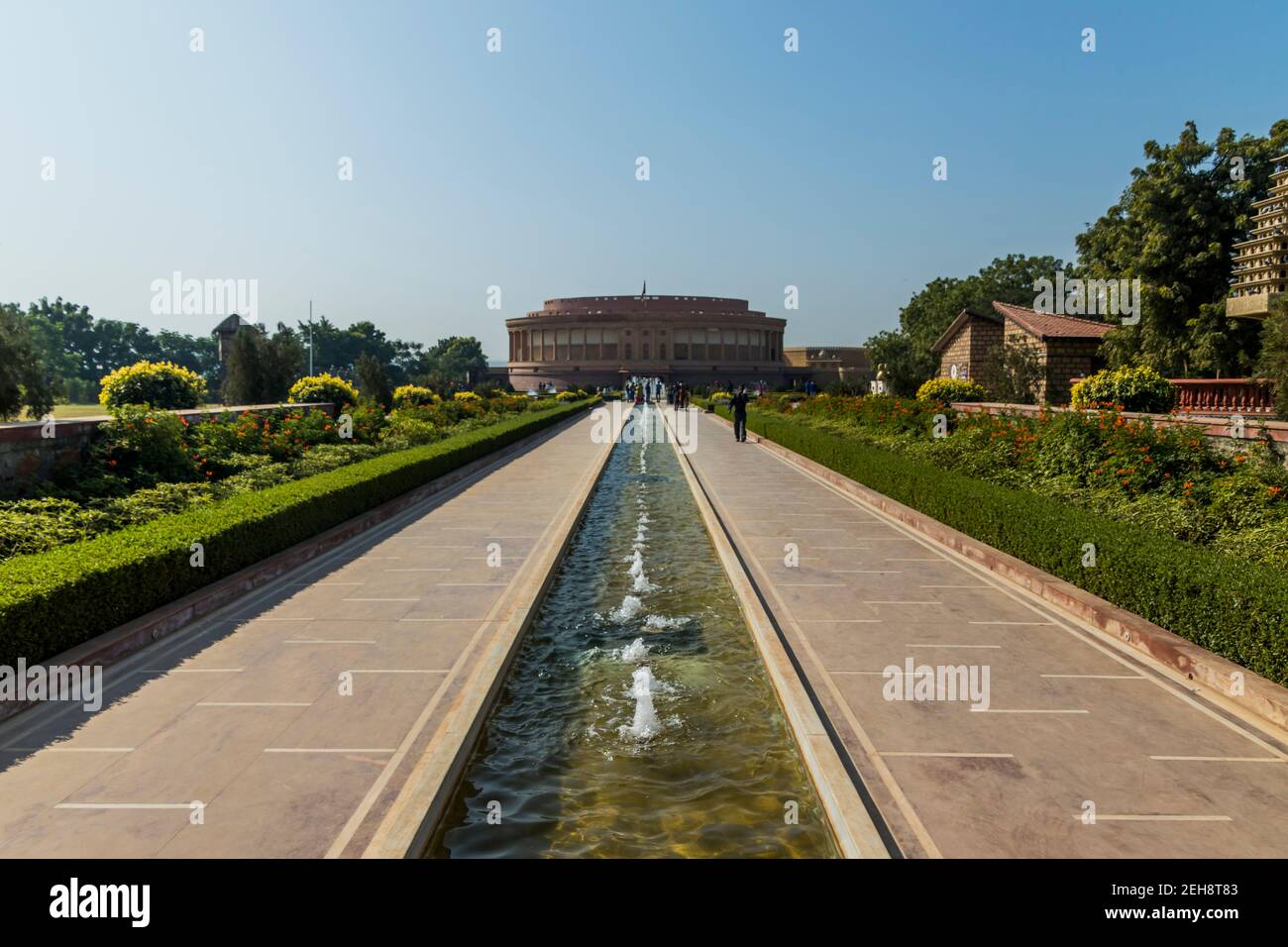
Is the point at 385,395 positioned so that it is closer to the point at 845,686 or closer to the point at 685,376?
the point at 845,686

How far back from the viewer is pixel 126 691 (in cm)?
583

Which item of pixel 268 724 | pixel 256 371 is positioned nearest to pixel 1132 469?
pixel 268 724

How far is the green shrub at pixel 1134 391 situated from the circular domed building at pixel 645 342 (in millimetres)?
88910

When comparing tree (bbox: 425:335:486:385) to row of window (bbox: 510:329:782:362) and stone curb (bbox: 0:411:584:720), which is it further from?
stone curb (bbox: 0:411:584:720)

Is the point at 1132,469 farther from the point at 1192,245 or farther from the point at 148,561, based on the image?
the point at 1192,245

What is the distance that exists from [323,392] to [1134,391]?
21.2 metres

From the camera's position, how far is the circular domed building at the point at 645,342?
10738 cm

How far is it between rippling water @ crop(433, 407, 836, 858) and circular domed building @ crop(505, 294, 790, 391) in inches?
3900

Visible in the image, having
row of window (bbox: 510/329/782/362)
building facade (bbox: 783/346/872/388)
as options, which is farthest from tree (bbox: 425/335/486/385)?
building facade (bbox: 783/346/872/388)

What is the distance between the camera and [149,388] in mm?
18172

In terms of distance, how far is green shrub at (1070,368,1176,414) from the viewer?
17500 mm

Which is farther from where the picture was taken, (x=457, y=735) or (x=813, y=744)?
(x=457, y=735)

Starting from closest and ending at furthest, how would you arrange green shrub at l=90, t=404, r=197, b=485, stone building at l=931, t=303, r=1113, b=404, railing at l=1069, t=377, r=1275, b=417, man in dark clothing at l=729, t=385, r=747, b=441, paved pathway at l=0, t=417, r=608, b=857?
1. paved pathway at l=0, t=417, r=608, b=857
2. green shrub at l=90, t=404, r=197, b=485
3. railing at l=1069, t=377, r=1275, b=417
4. man in dark clothing at l=729, t=385, r=747, b=441
5. stone building at l=931, t=303, r=1113, b=404
